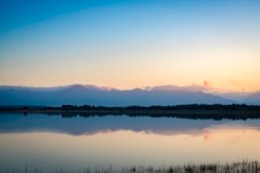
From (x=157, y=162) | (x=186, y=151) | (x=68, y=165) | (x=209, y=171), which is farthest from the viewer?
(x=186, y=151)

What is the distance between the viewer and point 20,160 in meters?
20.7

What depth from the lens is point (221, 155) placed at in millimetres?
23391

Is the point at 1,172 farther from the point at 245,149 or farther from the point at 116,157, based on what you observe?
the point at 245,149

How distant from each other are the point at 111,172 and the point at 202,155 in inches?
338

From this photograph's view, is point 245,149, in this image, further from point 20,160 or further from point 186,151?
point 20,160

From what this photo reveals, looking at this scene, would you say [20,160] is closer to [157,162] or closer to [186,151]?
[157,162]

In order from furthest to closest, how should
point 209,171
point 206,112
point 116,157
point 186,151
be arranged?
point 206,112 < point 186,151 < point 116,157 < point 209,171

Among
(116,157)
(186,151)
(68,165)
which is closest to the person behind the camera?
(68,165)

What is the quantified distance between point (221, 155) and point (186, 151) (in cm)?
316

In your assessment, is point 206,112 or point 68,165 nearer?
point 68,165

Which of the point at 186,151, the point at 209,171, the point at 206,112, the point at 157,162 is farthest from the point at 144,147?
the point at 206,112

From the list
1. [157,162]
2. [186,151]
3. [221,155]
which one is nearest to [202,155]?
[221,155]

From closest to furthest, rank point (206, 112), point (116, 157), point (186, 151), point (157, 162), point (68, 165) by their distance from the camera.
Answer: point (68, 165)
point (157, 162)
point (116, 157)
point (186, 151)
point (206, 112)

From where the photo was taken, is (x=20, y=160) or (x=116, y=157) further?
(x=116, y=157)
